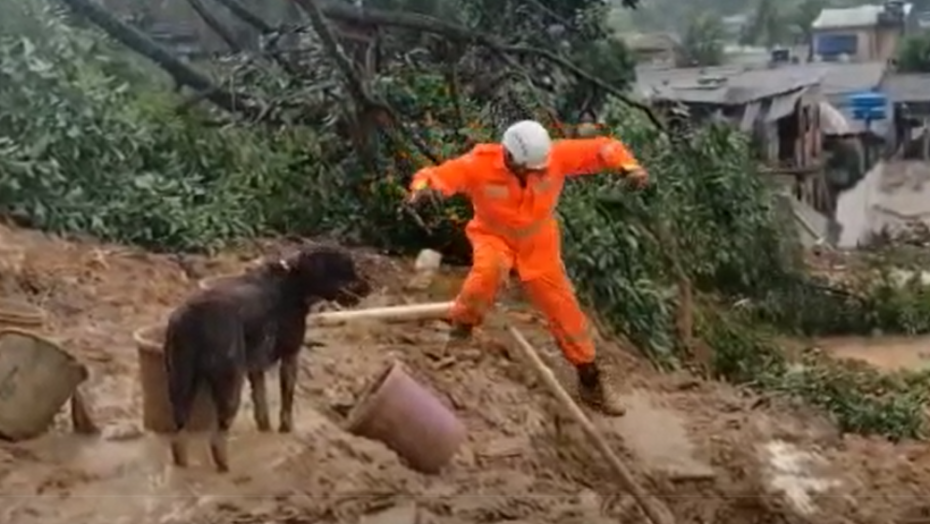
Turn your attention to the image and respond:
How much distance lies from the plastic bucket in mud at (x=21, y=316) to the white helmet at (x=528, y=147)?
642 mm

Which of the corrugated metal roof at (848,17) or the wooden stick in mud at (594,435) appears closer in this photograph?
the wooden stick in mud at (594,435)

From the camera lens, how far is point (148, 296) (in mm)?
2418

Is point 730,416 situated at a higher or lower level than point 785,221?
lower

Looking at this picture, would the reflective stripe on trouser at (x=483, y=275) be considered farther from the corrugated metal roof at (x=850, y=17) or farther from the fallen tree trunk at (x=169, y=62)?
the corrugated metal roof at (x=850, y=17)

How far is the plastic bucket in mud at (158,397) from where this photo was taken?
222cm

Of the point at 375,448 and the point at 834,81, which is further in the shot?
the point at 834,81

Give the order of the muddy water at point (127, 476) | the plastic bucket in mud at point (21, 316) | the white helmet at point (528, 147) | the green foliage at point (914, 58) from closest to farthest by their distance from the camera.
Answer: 1. the muddy water at point (127, 476)
2. the white helmet at point (528, 147)
3. the plastic bucket in mud at point (21, 316)
4. the green foliage at point (914, 58)

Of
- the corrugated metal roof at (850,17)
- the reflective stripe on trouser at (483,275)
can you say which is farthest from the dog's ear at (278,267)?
the corrugated metal roof at (850,17)

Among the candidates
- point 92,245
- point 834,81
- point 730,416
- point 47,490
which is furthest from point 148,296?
point 834,81

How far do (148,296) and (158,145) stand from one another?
0.80 ft

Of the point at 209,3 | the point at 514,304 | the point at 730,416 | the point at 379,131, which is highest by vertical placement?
the point at 209,3

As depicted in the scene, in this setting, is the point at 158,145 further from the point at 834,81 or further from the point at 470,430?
the point at 834,81

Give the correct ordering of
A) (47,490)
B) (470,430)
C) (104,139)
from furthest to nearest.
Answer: (104,139), (470,430), (47,490)

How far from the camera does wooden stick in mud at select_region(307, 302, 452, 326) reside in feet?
7.71
